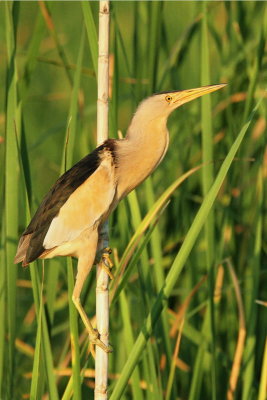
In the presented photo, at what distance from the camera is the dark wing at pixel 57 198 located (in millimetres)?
1697

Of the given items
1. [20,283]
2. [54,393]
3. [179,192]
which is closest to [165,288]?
[54,393]

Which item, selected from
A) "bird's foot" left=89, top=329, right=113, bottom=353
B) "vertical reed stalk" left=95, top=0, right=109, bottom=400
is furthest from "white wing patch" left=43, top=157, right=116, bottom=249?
"bird's foot" left=89, top=329, right=113, bottom=353

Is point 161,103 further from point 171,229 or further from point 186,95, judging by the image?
point 171,229

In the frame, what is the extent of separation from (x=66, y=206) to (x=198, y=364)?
53 cm

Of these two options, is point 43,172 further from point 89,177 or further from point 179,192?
point 89,177

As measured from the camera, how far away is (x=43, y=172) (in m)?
3.98

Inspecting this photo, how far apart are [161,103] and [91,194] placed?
10.6 inches

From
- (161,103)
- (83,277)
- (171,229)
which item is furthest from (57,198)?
(171,229)

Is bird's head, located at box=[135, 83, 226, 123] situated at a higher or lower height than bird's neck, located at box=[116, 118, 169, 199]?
higher

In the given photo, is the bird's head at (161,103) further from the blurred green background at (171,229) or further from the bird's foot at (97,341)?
the bird's foot at (97,341)

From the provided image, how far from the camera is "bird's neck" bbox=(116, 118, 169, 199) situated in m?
1.72

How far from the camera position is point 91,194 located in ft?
5.60

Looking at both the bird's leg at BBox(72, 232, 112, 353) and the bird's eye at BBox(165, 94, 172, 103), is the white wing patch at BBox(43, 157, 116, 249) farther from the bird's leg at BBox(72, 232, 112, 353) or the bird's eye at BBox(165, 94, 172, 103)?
the bird's eye at BBox(165, 94, 172, 103)

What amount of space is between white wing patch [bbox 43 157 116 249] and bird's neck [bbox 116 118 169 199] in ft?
0.09
